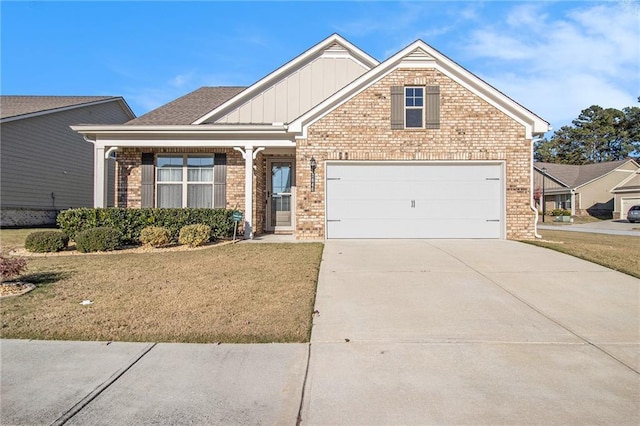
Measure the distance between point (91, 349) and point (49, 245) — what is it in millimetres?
6721

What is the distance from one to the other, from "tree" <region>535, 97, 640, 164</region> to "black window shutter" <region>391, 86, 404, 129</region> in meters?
56.0

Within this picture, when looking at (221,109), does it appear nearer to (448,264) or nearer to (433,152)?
(433,152)

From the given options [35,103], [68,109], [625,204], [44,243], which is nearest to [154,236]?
[44,243]

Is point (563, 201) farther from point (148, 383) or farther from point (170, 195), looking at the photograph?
point (148, 383)

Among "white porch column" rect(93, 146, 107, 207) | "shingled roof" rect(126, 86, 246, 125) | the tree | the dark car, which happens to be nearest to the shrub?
"white porch column" rect(93, 146, 107, 207)

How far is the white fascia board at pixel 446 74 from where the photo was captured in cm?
1088

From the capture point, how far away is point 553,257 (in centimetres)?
821

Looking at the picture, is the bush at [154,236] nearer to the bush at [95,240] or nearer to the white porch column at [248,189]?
the bush at [95,240]

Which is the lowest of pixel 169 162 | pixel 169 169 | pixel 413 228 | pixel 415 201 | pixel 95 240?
pixel 95 240

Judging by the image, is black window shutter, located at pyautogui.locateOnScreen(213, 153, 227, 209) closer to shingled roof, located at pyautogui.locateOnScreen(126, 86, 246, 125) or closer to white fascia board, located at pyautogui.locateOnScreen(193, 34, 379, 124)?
white fascia board, located at pyautogui.locateOnScreen(193, 34, 379, 124)

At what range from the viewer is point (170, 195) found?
12.6 metres

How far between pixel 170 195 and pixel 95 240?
3.70 m

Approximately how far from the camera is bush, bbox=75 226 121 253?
916 centimetres

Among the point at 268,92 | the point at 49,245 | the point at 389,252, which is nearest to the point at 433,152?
the point at 389,252
